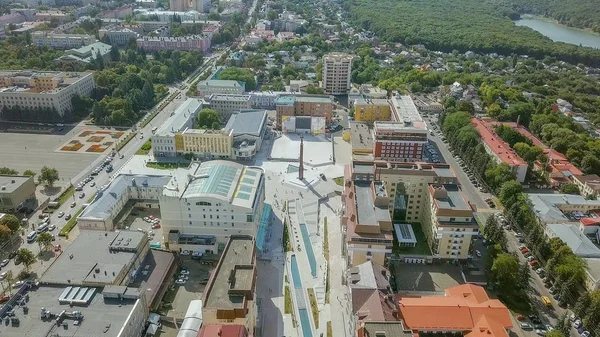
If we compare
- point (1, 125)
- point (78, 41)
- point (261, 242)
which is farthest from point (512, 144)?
point (78, 41)

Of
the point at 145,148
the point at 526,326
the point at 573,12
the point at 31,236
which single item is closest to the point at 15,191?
the point at 31,236

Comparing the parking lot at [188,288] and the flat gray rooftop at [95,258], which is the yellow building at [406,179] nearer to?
the parking lot at [188,288]

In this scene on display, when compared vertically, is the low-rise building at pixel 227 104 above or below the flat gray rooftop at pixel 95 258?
above


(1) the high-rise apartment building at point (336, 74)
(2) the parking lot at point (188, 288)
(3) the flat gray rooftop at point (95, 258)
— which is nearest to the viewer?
(3) the flat gray rooftop at point (95, 258)

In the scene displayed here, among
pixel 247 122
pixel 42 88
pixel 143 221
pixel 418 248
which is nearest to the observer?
pixel 418 248

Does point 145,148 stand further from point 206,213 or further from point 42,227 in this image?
point 206,213

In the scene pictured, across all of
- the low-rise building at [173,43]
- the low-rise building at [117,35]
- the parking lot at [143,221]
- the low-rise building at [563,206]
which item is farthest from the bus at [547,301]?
the low-rise building at [117,35]
